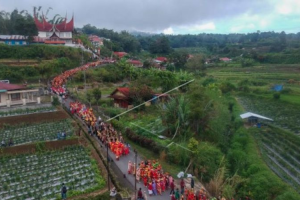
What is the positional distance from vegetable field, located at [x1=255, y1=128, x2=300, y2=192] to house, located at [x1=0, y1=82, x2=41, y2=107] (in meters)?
17.4

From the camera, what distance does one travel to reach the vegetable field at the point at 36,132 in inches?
722

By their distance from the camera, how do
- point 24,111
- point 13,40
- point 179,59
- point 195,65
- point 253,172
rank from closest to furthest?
1. point 253,172
2. point 24,111
3. point 13,40
4. point 195,65
5. point 179,59

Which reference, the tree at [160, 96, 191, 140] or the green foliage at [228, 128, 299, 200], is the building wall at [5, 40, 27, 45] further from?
the green foliage at [228, 128, 299, 200]

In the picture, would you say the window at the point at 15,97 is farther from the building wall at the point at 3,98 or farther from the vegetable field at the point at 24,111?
the vegetable field at the point at 24,111

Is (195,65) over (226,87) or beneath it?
over

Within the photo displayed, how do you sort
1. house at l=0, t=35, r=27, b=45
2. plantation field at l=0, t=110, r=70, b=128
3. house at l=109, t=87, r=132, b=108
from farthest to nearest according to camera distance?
house at l=0, t=35, r=27, b=45
house at l=109, t=87, r=132, b=108
plantation field at l=0, t=110, r=70, b=128

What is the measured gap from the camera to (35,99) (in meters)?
25.5

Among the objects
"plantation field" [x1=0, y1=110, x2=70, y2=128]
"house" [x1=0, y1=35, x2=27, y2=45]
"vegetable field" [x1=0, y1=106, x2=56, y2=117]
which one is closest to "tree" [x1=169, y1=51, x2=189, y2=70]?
"house" [x1=0, y1=35, x2=27, y2=45]

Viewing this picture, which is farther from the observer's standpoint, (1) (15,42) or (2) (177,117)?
(1) (15,42)

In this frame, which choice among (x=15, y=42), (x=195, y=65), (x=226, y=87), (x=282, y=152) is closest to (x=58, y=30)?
(x=15, y=42)

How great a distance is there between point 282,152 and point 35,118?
17.3 metres

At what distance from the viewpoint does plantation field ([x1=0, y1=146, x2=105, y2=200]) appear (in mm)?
12977

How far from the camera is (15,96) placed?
2453cm

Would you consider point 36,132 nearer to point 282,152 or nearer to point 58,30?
point 282,152
